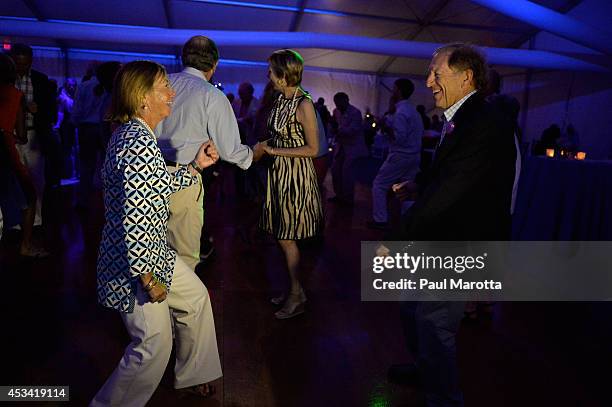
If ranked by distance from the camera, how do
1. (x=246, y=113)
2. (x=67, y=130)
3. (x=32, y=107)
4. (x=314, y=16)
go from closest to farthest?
(x=32, y=107) < (x=246, y=113) < (x=67, y=130) < (x=314, y=16)

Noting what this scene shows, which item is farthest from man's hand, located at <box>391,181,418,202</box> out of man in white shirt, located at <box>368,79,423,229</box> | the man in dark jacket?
man in white shirt, located at <box>368,79,423,229</box>

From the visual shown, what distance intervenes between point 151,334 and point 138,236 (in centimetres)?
37

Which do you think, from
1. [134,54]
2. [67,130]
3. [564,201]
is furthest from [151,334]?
[134,54]

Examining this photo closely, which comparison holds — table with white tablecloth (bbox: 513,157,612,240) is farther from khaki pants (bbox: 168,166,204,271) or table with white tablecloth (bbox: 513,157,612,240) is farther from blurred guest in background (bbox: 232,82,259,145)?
blurred guest in background (bbox: 232,82,259,145)

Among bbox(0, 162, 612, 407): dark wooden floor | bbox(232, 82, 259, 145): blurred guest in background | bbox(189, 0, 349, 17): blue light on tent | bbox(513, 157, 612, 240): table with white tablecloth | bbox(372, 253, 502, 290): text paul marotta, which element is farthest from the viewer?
bbox(189, 0, 349, 17): blue light on tent

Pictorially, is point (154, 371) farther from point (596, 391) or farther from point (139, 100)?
point (596, 391)

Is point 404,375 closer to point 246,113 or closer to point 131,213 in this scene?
point 131,213

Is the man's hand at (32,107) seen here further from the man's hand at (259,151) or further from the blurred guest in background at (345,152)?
the blurred guest in background at (345,152)

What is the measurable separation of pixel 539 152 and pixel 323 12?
957cm

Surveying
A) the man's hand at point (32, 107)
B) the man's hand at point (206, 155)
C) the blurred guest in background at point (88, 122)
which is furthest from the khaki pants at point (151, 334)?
the blurred guest in background at point (88, 122)

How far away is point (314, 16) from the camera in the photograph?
14273mm

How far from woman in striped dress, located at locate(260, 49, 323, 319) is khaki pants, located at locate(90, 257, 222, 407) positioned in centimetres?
114

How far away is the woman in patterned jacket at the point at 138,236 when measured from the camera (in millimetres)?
1626

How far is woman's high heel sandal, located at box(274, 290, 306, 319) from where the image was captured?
10.6 feet
